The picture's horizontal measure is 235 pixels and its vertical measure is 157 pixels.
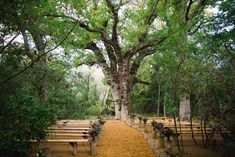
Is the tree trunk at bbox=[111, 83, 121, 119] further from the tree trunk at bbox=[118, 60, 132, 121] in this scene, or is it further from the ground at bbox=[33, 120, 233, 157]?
the ground at bbox=[33, 120, 233, 157]

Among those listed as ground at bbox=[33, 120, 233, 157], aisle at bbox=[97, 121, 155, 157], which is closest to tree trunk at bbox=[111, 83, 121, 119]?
aisle at bbox=[97, 121, 155, 157]

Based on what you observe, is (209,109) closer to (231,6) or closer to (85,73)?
(231,6)

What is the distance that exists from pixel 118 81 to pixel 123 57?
218 cm

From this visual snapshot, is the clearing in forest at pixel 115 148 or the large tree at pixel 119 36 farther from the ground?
the large tree at pixel 119 36

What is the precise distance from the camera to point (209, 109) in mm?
9664

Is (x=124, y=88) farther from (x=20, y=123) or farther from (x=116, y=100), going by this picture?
(x=20, y=123)

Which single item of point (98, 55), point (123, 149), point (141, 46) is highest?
point (141, 46)

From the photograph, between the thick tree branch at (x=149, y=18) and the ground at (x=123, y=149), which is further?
the thick tree branch at (x=149, y=18)

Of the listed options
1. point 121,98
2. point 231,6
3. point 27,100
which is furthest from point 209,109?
point 121,98

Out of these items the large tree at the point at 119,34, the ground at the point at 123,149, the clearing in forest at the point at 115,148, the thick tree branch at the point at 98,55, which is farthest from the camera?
the thick tree branch at the point at 98,55

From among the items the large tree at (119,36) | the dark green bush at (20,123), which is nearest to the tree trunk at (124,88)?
the large tree at (119,36)

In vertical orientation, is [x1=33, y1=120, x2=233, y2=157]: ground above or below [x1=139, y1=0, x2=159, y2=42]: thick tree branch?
below

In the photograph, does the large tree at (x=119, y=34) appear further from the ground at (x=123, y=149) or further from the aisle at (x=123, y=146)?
the ground at (x=123, y=149)

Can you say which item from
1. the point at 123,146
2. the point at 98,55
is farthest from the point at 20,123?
the point at 98,55
